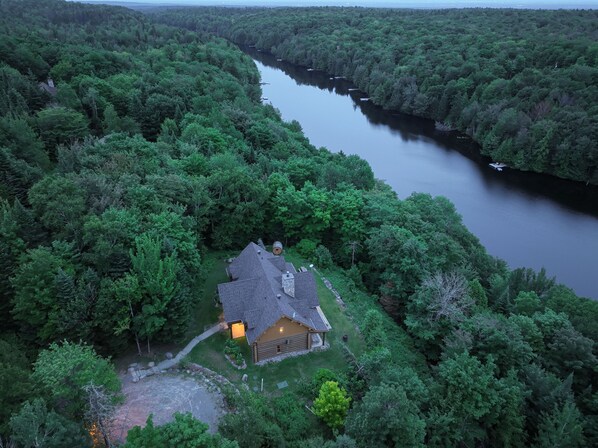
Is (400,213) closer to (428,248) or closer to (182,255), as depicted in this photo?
(428,248)

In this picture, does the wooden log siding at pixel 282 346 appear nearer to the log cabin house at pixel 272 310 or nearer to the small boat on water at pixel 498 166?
the log cabin house at pixel 272 310

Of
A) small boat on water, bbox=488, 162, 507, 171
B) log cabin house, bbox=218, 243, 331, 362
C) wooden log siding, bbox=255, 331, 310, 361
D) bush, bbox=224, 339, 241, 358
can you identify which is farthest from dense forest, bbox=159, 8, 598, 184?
bush, bbox=224, 339, 241, 358

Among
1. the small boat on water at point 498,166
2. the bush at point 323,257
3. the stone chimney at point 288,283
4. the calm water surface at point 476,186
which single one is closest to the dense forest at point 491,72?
the small boat on water at point 498,166

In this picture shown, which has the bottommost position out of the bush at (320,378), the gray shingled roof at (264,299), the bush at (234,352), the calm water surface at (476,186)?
the calm water surface at (476,186)

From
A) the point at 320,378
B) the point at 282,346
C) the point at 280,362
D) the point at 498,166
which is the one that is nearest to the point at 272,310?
the point at 282,346

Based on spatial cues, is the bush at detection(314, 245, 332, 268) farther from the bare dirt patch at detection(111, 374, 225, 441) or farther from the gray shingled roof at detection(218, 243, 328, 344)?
the bare dirt patch at detection(111, 374, 225, 441)

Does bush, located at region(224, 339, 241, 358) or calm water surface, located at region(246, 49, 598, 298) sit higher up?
bush, located at region(224, 339, 241, 358)

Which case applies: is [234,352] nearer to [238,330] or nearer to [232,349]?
[232,349]
